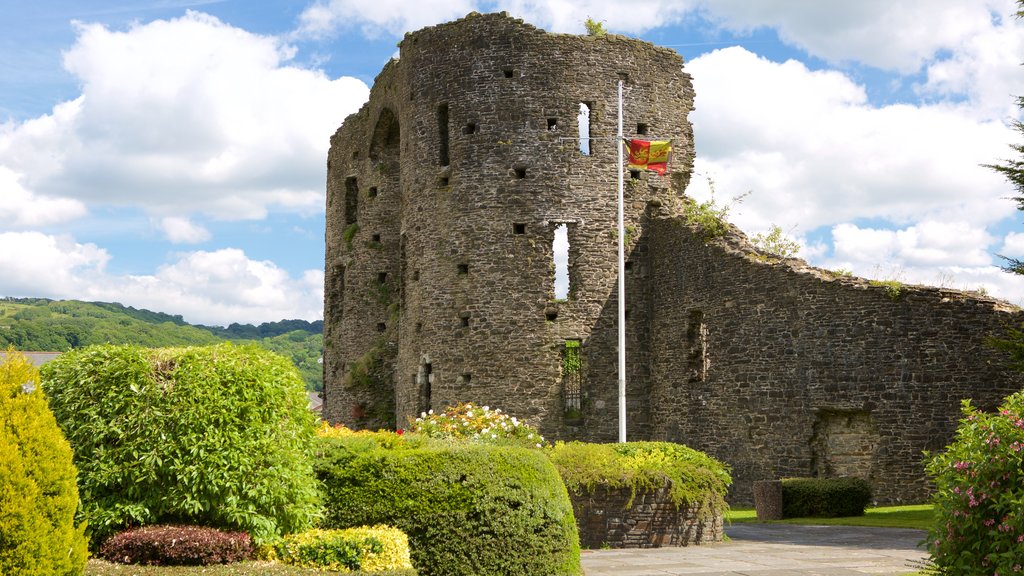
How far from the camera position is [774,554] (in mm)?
17656

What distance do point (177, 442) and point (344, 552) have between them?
2.31 m

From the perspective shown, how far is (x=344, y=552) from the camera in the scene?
12.6 metres

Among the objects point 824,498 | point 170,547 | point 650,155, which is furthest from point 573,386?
point 170,547

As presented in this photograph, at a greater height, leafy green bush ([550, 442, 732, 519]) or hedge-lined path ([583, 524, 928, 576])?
leafy green bush ([550, 442, 732, 519])

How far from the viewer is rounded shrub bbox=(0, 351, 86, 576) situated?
33.7ft

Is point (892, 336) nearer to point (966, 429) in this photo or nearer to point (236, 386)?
point (966, 429)

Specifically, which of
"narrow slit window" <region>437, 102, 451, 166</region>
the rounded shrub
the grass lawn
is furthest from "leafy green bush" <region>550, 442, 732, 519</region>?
"narrow slit window" <region>437, 102, 451, 166</region>

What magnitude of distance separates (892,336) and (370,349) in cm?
2046

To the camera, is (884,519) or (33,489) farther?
(884,519)

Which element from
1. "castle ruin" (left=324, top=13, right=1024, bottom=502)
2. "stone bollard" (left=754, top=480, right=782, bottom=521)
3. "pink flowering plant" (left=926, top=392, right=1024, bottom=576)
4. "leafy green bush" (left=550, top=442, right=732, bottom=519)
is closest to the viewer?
"pink flowering plant" (left=926, top=392, right=1024, bottom=576)

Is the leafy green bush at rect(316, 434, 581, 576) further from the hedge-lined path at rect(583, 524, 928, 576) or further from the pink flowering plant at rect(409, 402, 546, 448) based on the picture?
the pink flowering plant at rect(409, 402, 546, 448)

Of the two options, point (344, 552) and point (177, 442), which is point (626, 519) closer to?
point (344, 552)

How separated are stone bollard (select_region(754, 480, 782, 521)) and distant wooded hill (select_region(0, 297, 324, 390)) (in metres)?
48.6

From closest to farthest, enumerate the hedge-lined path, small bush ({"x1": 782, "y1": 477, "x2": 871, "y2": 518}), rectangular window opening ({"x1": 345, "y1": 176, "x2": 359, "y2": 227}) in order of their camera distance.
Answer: the hedge-lined path < small bush ({"x1": 782, "y1": 477, "x2": 871, "y2": 518}) < rectangular window opening ({"x1": 345, "y1": 176, "x2": 359, "y2": 227})
